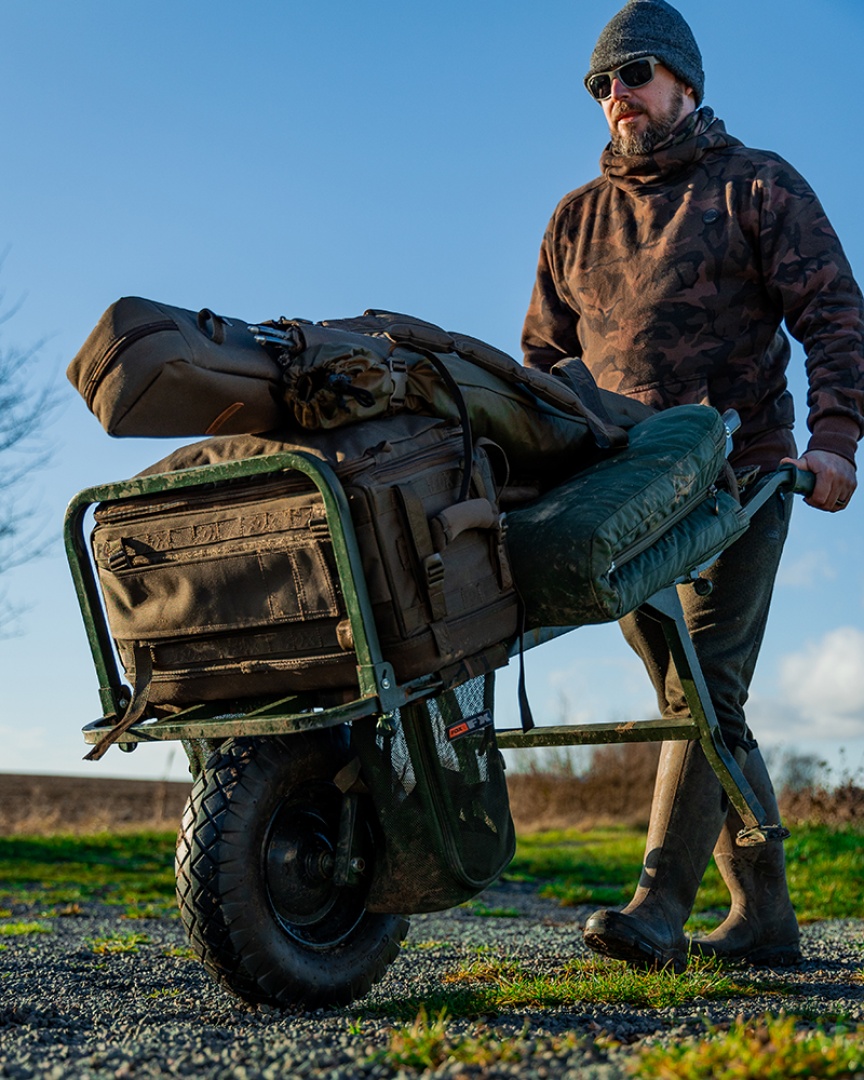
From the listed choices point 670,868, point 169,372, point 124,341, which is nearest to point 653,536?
point 670,868

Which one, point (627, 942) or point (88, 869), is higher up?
point (627, 942)

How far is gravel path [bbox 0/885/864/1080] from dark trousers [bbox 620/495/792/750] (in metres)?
1.04

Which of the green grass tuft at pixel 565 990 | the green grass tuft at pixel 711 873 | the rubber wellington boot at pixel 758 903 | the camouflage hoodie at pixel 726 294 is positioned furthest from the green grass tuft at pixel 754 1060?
the green grass tuft at pixel 711 873

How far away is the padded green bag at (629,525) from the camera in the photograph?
143 inches

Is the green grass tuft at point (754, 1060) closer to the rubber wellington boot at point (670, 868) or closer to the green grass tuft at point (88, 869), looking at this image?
the rubber wellington boot at point (670, 868)

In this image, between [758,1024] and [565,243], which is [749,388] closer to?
[565,243]

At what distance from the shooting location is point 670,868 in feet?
15.0

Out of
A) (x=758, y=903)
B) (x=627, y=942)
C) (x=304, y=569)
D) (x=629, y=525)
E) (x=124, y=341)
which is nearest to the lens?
(x=124, y=341)

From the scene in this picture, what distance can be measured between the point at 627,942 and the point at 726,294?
103 inches

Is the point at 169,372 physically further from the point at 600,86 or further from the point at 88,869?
the point at 88,869

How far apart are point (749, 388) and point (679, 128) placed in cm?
115

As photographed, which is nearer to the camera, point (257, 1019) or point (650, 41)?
point (257, 1019)

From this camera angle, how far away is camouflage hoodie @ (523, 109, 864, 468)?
499cm

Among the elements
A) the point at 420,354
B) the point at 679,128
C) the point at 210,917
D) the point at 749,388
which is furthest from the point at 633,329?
the point at 210,917
